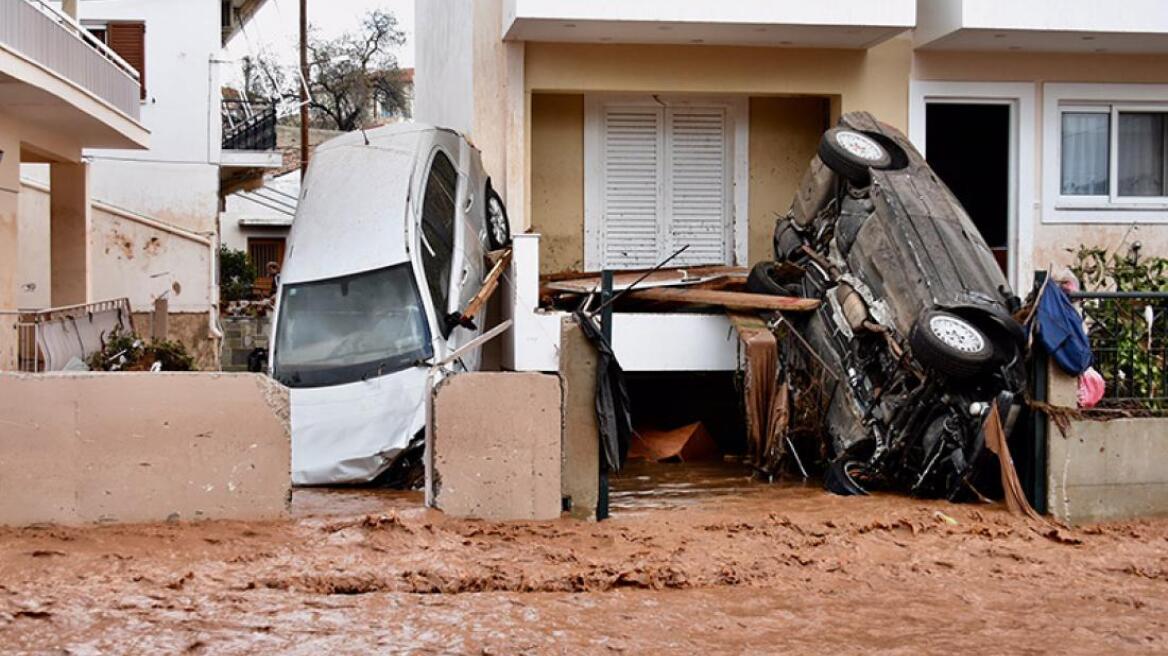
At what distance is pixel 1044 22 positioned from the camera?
16781mm

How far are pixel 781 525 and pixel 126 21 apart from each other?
2227 cm

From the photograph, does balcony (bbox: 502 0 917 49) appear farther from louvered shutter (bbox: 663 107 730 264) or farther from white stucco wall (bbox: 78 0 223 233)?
white stucco wall (bbox: 78 0 223 233)

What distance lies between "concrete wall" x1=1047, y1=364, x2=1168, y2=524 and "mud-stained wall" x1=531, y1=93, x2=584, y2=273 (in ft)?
28.0

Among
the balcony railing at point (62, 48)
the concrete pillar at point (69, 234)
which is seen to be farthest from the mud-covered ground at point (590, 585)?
the concrete pillar at point (69, 234)

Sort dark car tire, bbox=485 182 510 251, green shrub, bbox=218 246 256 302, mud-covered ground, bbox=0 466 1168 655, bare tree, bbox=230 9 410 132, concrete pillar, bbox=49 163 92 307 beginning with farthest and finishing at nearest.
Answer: bare tree, bbox=230 9 410 132, green shrub, bbox=218 246 256 302, concrete pillar, bbox=49 163 92 307, dark car tire, bbox=485 182 510 251, mud-covered ground, bbox=0 466 1168 655

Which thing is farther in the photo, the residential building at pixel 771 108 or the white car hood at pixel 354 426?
the residential building at pixel 771 108

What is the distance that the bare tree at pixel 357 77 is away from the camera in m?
52.7

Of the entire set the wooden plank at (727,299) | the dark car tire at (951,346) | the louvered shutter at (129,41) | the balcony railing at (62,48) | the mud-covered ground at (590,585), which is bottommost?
the mud-covered ground at (590,585)

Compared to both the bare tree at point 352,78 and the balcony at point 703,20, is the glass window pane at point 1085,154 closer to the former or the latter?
the balcony at point 703,20

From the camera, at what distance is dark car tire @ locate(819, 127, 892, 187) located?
14.4m

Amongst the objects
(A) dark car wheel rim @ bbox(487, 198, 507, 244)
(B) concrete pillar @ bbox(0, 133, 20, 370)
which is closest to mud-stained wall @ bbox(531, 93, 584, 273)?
(A) dark car wheel rim @ bbox(487, 198, 507, 244)

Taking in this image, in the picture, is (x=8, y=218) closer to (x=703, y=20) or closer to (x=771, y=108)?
(x=703, y=20)

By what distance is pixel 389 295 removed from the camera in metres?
13.9

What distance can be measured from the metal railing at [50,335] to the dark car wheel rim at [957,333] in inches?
377
